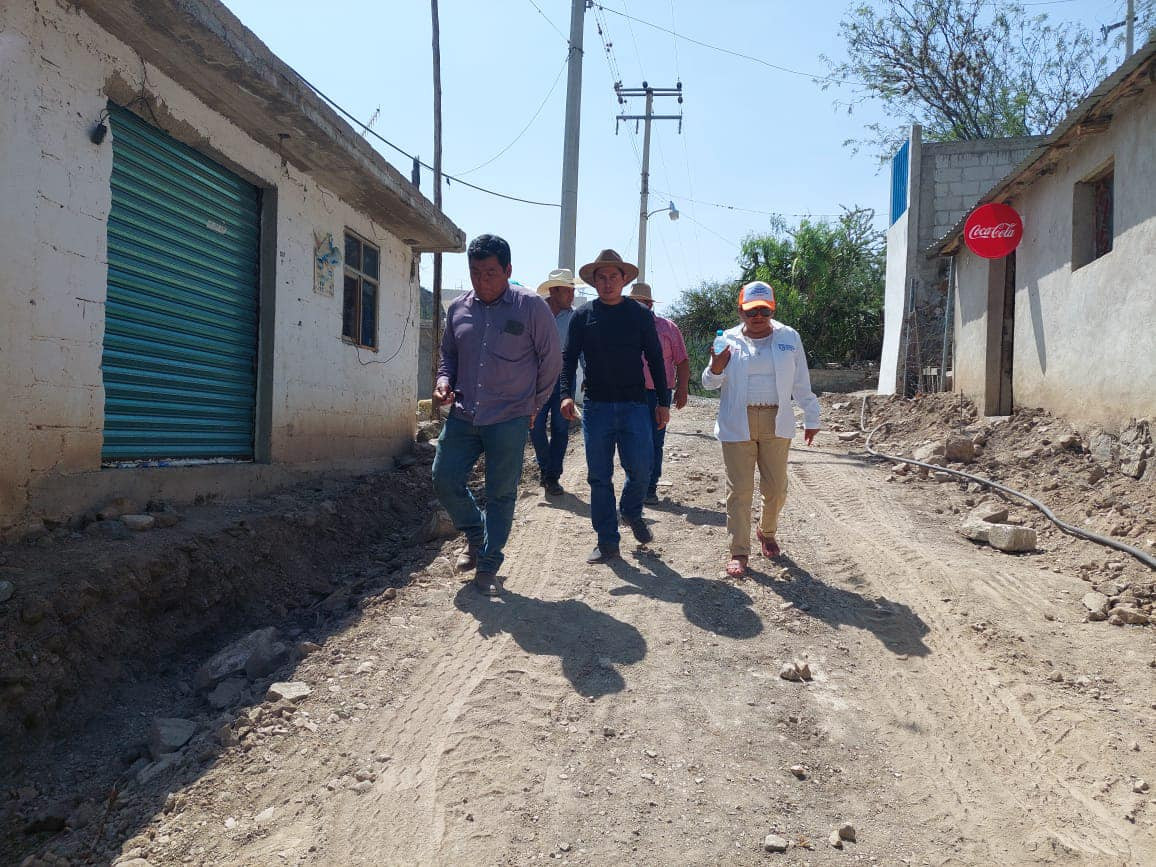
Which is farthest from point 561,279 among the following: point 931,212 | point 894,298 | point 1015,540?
point 894,298

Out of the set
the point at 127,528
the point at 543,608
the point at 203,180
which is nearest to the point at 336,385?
the point at 203,180

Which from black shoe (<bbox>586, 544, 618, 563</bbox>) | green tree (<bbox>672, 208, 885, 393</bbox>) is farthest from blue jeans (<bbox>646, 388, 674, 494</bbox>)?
green tree (<bbox>672, 208, 885, 393</bbox>)

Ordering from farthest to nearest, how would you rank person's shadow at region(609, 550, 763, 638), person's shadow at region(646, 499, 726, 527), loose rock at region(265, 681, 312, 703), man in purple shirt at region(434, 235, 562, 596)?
person's shadow at region(646, 499, 726, 527), man in purple shirt at region(434, 235, 562, 596), person's shadow at region(609, 550, 763, 638), loose rock at region(265, 681, 312, 703)

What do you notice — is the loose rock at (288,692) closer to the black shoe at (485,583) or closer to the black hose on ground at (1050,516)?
the black shoe at (485,583)

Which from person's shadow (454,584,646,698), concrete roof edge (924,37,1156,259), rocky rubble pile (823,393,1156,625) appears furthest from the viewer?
concrete roof edge (924,37,1156,259)

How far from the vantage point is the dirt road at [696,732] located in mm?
2574

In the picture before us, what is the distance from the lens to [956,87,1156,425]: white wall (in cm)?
650

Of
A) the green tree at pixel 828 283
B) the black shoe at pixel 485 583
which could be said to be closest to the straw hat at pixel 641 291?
the black shoe at pixel 485 583

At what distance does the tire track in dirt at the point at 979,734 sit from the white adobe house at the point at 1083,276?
292 centimetres

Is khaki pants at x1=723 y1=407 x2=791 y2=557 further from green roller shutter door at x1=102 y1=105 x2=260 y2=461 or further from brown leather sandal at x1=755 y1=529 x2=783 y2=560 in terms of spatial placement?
green roller shutter door at x1=102 y1=105 x2=260 y2=461

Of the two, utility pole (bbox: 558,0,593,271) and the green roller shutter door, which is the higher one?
utility pole (bbox: 558,0,593,271)

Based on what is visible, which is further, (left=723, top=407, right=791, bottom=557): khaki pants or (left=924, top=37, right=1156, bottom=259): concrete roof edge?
(left=924, top=37, right=1156, bottom=259): concrete roof edge

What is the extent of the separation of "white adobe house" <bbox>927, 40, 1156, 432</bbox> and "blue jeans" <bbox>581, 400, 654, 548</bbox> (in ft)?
13.6

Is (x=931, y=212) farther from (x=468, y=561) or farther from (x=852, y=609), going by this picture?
(x=468, y=561)
